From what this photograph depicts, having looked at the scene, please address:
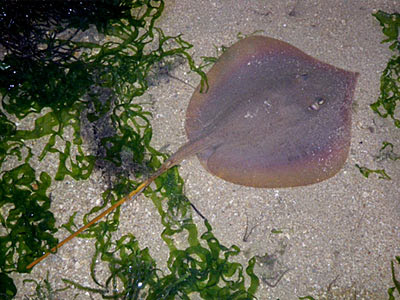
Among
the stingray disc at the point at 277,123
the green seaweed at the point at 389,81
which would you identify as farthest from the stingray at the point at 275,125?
the green seaweed at the point at 389,81

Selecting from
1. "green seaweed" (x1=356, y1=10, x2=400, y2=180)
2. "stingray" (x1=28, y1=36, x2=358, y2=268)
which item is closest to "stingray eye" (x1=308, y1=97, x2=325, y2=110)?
"stingray" (x1=28, y1=36, x2=358, y2=268)

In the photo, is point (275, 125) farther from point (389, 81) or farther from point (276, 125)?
point (389, 81)

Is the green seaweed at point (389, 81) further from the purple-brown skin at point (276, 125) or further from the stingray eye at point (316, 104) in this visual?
the stingray eye at point (316, 104)

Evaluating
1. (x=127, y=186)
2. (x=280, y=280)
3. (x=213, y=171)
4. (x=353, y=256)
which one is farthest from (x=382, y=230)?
(x=127, y=186)

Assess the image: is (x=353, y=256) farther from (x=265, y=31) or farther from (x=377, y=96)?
(x=265, y=31)

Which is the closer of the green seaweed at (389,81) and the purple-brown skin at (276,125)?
the purple-brown skin at (276,125)

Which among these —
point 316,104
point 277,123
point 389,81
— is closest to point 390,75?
point 389,81

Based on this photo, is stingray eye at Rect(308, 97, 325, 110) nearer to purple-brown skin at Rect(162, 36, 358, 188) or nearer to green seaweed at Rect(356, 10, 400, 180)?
purple-brown skin at Rect(162, 36, 358, 188)

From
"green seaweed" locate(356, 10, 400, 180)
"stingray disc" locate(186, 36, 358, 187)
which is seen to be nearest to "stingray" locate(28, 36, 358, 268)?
"stingray disc" locate(186, 36, 358, 187)

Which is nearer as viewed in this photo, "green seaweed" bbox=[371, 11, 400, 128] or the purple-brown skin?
the purple-brown skin
